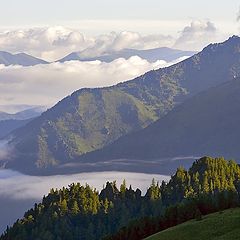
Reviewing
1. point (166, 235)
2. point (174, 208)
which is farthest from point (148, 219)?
point (166, 235)

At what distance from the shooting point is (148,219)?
160500 mm

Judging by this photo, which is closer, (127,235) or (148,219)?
(127,235)

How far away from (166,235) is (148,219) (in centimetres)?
4009

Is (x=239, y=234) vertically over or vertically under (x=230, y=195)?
under

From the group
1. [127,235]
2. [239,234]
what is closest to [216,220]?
[239,234]

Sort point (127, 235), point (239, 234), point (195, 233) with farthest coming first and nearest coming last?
point (127, 235) → point (195, 233) → point (239, 234)

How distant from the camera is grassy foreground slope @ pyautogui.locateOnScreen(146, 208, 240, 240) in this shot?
103 metres

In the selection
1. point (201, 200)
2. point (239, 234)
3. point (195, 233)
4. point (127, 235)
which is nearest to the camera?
point (239, 234)

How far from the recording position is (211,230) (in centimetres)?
11012

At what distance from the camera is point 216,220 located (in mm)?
118500

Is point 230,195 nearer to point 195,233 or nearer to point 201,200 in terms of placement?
point 201,200

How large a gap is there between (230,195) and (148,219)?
67.3 feet

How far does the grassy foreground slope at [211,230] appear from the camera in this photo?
102875mm

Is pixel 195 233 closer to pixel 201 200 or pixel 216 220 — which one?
pixel 216 220
